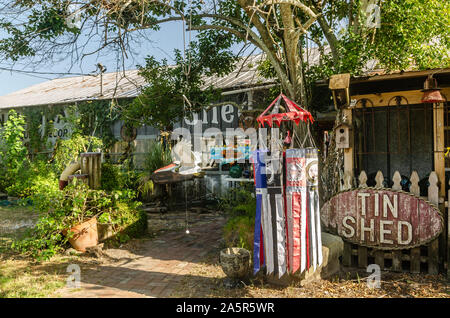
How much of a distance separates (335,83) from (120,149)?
9.87 meters

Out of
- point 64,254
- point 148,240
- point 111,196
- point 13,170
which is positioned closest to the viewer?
point 64,254

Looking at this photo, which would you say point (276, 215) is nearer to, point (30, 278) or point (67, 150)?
point (30, 278)

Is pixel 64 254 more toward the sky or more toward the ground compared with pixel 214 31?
more toward the ground

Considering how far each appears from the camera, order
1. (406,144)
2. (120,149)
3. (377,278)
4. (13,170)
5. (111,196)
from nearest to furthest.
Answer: (377,278)
(111,196)
(406,144)
(13,170)
(120,149)

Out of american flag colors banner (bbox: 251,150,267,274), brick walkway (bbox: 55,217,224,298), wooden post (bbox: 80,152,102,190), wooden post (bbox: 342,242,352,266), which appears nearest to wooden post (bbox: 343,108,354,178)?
wooden post (bbox: 342,242,352,266)

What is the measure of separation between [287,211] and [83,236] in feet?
12.4

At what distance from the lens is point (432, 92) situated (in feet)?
15.0

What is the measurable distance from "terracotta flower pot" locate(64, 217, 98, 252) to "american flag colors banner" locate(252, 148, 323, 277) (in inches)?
130

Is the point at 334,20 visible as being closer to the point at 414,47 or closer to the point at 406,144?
the point at 414,47

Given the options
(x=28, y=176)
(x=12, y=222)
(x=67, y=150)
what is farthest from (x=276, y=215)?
(x=28, y=176)

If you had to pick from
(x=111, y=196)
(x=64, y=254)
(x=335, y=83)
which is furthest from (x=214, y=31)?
(x=64, y=254)

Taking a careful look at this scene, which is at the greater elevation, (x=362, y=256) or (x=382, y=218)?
(x=382, y=218)

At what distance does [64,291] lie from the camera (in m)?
4.14

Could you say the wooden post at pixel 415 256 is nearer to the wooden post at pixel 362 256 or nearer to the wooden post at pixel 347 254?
the wooden post at pixel 362 256
